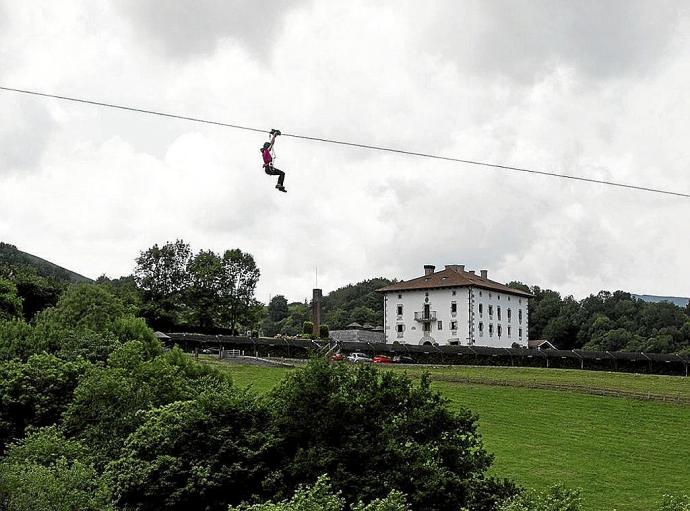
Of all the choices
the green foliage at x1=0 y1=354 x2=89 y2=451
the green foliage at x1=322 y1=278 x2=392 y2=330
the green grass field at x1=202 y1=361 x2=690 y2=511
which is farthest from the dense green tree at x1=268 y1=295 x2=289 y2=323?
the green foliage at x1=0 y1=354 x2=89 y2=451

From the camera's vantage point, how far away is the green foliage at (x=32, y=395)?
22156 mm

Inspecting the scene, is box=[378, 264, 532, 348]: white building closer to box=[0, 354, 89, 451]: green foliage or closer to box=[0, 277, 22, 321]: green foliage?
box=[0, 277, 22, 321]: green foliage

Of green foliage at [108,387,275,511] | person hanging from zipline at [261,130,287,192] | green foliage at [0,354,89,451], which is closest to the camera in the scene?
person hanging from zipline at [261,130,287,192]

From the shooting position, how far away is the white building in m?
86.8

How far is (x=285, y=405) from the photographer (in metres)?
15.9

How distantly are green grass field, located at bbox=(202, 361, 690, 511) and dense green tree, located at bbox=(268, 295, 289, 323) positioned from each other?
10789 centimetres

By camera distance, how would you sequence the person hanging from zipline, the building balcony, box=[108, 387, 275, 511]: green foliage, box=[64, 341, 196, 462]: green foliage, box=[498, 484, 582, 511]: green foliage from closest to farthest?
1. box=[498, 484, 582, 511]: green foliage
2. the person hanging from zipline
3. box=[108, 387, 275, 511]: green foliage
4. box=[64, 341, 196, 462]: green foliage
5. the building balcony

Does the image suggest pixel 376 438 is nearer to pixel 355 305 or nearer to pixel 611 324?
pixel 611 324

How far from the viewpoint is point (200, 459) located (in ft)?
50.8

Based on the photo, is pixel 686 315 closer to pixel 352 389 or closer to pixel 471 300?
pixel 471 300

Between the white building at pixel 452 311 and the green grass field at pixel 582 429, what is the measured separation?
1181 inches

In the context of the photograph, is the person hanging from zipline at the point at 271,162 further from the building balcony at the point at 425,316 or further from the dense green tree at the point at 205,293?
the dense green tree at the point at 205,293

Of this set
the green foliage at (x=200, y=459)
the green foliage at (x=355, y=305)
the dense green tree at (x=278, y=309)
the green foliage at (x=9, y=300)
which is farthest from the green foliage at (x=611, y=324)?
the green foliage at (x=200, y=459)

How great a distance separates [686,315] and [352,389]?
104 metres
